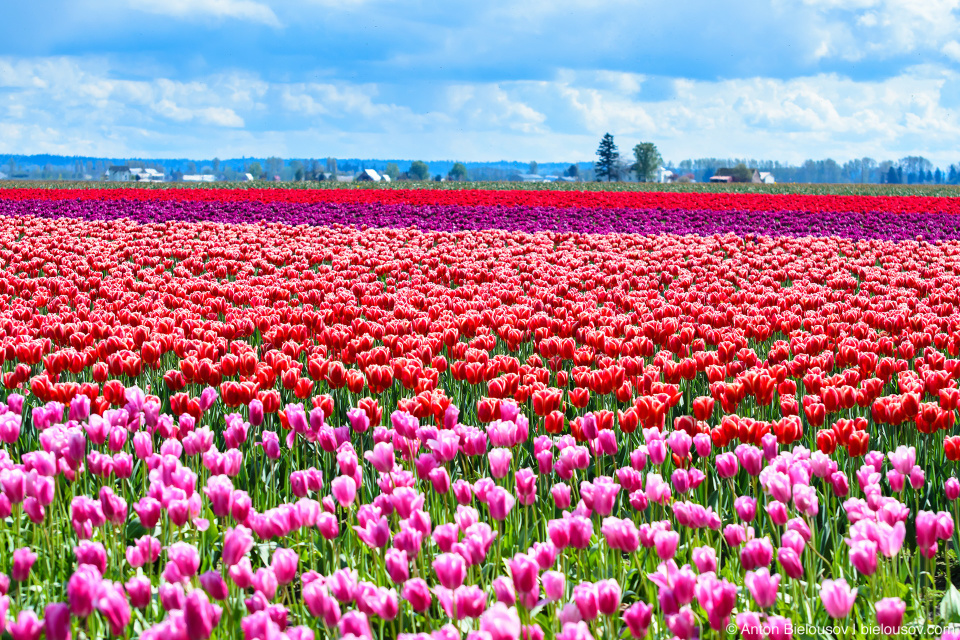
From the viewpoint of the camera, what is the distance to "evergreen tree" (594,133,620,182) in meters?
124

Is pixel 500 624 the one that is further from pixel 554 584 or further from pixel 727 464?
pixel 727 464

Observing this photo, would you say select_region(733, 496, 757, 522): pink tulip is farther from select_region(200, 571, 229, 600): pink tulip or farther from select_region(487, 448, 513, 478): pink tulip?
select_region(200, 571, 229, 600): pink tulip

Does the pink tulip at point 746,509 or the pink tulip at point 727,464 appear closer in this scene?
the pink tulip at point 746,509

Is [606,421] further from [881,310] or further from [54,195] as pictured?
[54,195]

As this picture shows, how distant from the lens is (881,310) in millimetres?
7695

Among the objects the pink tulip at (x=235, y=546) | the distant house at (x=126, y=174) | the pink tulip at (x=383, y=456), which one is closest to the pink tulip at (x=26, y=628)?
the pink tulip at (x=235, y=546)

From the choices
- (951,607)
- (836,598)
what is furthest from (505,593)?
(951,607)

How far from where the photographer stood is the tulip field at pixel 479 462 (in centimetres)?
255

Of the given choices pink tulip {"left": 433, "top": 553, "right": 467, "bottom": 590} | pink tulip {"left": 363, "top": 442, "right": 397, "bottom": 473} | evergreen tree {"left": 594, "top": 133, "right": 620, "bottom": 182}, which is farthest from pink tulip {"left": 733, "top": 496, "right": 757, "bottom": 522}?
evergreen tree {"left": 594, "top": 133, "right": 620, "bottom": 182}

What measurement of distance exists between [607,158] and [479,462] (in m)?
124

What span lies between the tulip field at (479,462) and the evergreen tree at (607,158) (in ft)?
381

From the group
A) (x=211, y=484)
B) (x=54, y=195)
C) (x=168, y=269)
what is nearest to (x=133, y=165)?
(x=54, y=195)

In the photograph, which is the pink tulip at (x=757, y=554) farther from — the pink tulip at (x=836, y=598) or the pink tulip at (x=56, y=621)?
the pink tulip at (x=56, y=621)

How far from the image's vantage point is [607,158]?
411 feet
